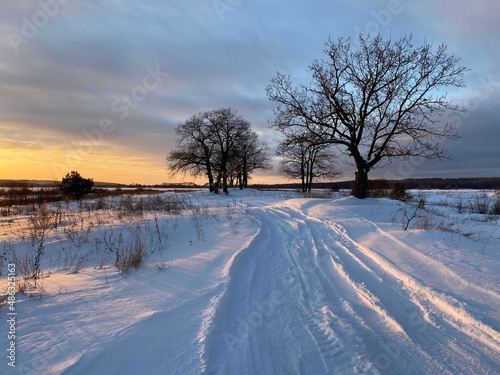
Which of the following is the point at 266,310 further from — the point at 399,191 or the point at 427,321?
the point at 399,191

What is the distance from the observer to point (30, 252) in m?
7.59

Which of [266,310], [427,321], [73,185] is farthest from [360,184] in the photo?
[73,185]

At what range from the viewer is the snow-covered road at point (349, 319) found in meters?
2.74

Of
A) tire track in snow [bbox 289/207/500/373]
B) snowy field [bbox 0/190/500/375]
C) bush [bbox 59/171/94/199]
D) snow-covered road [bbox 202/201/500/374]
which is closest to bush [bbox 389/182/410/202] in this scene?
snowy field [bbox 0/190/500/375]

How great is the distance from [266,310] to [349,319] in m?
1.03

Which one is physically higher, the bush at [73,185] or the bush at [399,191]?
the bush at [73,185]

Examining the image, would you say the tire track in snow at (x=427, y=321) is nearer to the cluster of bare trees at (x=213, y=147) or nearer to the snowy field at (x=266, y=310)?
the snowy field at (x=266, y=310)

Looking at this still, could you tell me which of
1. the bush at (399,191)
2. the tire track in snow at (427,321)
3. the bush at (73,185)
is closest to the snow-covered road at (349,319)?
the tire track in snow at (427,321)

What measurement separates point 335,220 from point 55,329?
9674 millimetres

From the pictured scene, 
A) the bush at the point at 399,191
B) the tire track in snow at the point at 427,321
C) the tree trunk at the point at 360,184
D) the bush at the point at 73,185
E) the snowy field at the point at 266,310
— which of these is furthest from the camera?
the bush at the point at 73,185

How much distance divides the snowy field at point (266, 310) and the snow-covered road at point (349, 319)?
2cm

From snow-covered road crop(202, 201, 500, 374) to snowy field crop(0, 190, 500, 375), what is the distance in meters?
0.02

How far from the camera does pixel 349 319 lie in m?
3.57

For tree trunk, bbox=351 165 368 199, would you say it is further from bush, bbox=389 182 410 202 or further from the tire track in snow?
the tire track in snow
